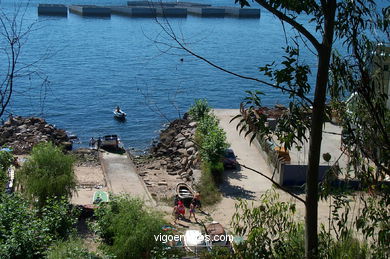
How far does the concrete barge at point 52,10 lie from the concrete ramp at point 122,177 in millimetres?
79235

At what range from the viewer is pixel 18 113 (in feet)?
157

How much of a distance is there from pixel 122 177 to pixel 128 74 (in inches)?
1432

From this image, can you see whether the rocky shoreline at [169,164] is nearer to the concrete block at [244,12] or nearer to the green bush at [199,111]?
the green bush at [199,111]

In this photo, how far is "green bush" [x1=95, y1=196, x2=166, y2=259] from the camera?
52.0 feet

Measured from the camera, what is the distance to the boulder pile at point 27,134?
37.7m

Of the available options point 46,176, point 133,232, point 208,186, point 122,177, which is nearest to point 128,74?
point 122,177

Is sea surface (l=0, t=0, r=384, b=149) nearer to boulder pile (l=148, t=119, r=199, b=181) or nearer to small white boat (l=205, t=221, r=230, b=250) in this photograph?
boulder pile (l=148, t=119, r=199, b=181)

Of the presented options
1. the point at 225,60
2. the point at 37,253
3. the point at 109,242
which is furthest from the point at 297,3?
the point at 225,60

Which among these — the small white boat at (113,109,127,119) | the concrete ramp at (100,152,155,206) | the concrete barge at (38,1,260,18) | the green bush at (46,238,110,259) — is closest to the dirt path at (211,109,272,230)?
the concrete ramp at (100,152,155,206)

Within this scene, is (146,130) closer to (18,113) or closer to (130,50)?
(18,113)

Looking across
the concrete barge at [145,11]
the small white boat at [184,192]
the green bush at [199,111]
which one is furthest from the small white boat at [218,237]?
the concrete barge at [145,11]

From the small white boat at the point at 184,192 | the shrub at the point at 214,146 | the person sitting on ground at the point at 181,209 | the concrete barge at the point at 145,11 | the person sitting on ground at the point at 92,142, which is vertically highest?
the concrete barge at the point at 145,11

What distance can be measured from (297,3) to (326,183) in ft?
8.57

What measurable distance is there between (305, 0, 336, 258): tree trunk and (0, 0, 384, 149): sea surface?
21.7m
